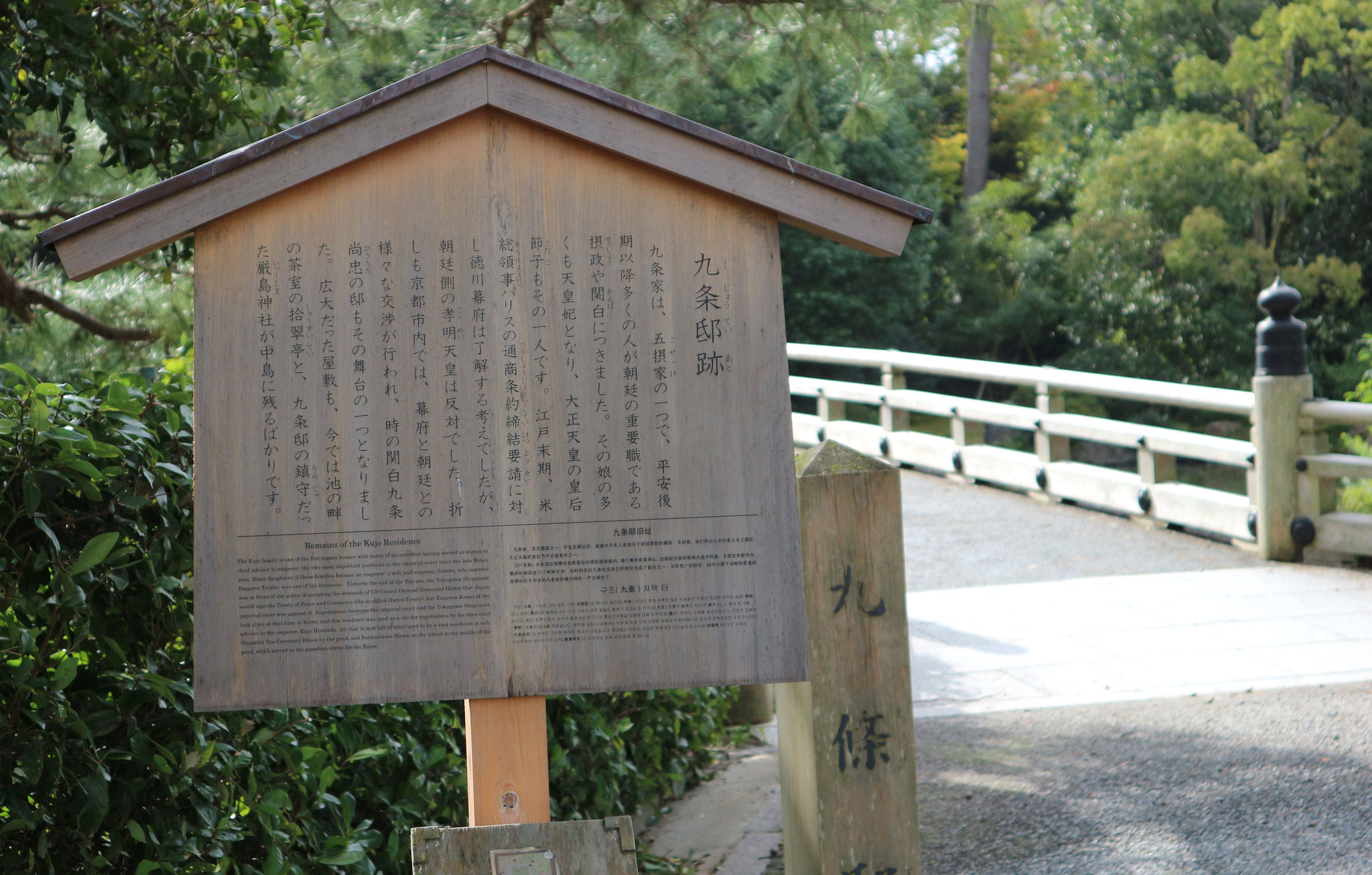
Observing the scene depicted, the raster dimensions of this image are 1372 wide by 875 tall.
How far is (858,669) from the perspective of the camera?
8.80 feet

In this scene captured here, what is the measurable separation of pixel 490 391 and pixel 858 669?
110cm

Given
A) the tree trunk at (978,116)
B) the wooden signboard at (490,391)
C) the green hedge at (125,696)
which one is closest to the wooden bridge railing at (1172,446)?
the wooden signboard at (490,391)

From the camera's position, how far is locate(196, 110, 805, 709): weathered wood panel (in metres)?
2.11

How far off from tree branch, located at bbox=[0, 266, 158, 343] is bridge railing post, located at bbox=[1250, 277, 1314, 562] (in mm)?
5554

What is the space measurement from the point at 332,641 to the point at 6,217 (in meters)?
2.50

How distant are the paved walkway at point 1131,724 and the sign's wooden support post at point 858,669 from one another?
850 millimetres

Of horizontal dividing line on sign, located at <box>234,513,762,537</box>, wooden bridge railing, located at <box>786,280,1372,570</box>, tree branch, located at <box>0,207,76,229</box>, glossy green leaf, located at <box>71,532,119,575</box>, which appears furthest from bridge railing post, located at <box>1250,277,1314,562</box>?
glossy green leaf, located at <box>71,532,119,575</box>

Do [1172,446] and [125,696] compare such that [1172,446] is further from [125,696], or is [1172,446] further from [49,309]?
[125,696]

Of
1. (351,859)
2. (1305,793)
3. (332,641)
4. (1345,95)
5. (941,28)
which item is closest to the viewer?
(332,641)

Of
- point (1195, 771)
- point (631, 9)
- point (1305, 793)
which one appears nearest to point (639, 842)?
point (1195, 771)

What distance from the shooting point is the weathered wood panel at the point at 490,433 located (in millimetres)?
2107

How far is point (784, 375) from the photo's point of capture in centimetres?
216

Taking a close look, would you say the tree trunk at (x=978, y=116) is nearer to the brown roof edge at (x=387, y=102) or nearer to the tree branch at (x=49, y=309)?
the tree branch at (x=49, y=309)

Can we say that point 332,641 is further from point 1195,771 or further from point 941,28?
point 941,28
